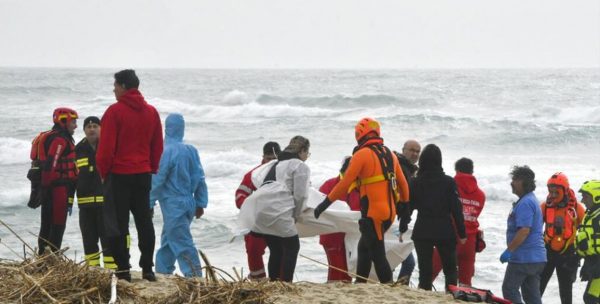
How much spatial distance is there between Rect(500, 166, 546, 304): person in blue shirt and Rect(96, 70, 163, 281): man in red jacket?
3088 millimetres

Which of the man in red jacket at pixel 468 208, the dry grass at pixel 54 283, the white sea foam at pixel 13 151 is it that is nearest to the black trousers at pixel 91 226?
the dry grass at pixel 54 283

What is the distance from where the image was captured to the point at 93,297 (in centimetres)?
507

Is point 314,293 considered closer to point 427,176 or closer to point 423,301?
point 423,301

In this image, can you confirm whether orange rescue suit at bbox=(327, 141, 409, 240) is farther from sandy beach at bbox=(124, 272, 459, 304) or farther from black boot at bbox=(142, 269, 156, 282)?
black boot at bbox=(142, 269, 156, 282)

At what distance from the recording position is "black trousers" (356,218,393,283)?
275 inches

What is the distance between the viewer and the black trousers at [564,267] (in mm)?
8055

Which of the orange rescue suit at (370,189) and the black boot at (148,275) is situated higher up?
the orange rescue suit at (370,189)

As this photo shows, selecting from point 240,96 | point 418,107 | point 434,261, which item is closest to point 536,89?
point 418,107

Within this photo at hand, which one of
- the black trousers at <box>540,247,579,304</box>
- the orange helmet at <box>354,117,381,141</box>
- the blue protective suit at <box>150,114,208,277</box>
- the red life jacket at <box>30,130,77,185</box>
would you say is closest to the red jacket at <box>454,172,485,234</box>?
the black trousers at <box>540,247,579,304</box>

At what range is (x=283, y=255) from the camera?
736cm

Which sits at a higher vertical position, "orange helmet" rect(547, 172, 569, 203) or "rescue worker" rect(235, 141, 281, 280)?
"orange helmet" rect(547, 172, 569, 203)

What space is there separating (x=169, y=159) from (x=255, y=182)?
804mm

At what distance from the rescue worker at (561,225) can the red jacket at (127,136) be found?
3.64 m

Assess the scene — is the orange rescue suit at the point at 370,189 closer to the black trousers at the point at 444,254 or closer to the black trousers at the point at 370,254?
the black trousers at the point at 370,254
